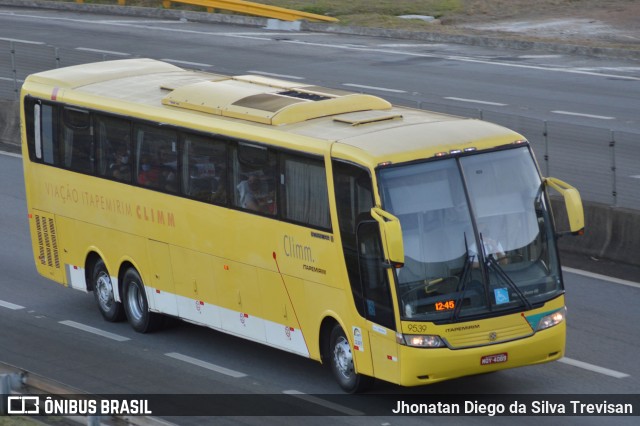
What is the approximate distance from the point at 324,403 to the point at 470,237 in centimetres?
225

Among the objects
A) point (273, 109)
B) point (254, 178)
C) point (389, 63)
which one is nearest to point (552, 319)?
point (254, 178)

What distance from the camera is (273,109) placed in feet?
47.8

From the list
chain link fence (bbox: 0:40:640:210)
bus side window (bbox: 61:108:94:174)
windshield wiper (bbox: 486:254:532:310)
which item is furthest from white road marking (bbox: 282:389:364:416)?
chain link fence (bbox: 0:40:640:210)

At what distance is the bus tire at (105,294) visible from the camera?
56.1 feet

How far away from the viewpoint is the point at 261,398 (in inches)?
536

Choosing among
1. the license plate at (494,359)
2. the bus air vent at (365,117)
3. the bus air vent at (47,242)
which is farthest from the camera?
the bus air vent at (47,242)

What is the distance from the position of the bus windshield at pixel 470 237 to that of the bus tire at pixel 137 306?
196 inches

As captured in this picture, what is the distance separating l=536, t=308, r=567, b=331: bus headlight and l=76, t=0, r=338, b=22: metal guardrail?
97.2 ft

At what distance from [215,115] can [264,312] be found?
2358mm

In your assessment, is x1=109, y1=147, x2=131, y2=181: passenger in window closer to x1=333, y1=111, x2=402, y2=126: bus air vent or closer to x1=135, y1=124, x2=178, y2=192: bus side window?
x1=135, y1=124, x2=178, y2=192: bus side window

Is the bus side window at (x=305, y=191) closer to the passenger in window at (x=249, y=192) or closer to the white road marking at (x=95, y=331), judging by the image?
the passenger in window at (x=249, y=192)

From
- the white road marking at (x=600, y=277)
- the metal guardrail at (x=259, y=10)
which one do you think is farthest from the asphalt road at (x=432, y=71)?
the white road marking at (x=600, y=277)

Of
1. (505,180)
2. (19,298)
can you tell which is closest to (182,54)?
(19,298)

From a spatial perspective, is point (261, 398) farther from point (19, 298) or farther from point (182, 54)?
point (182, 54)
